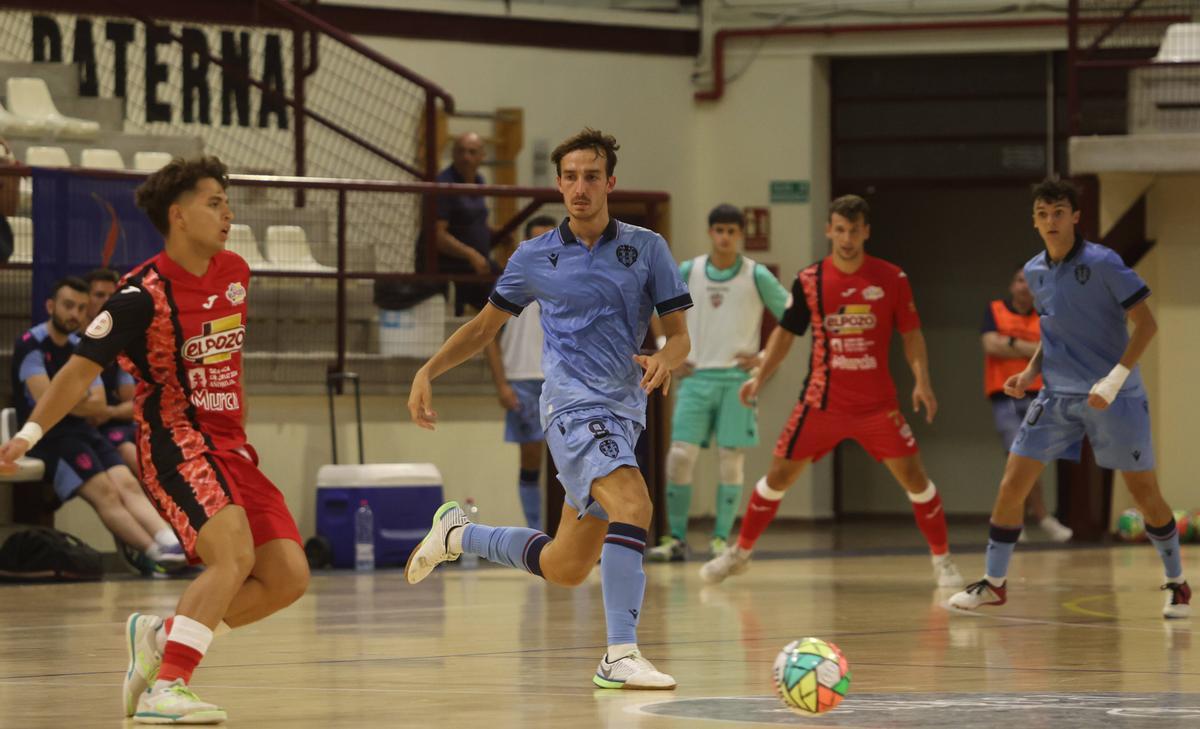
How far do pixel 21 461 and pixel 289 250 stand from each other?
8.54 feet

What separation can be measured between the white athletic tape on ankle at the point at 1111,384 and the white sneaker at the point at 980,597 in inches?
45.9

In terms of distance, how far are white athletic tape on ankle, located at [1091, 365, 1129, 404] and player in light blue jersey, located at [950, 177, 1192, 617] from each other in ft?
0.31

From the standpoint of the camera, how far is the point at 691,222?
18438mm

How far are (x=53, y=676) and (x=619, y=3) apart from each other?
41.6 ft

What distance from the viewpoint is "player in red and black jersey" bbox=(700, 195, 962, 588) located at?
33.6ft

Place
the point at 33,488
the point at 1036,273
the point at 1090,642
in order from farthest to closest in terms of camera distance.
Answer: the point at 33,488 < the point at 1036,273 < the point at 1090,642

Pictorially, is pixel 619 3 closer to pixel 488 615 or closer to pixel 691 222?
pixel 691 222

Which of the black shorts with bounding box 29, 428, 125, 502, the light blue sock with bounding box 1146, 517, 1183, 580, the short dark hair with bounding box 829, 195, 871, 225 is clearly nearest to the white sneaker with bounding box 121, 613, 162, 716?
the light blue sock with bounding box 1146, 517, 1183, 580

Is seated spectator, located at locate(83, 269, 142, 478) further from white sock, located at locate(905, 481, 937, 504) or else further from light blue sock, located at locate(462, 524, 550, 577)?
light blue sock, located at locate(462, 524, 550, 577)

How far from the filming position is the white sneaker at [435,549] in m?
7.09

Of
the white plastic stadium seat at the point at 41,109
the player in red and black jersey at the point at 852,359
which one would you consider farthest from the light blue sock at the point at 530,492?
the white plastic stadium seat at the point at 41,109

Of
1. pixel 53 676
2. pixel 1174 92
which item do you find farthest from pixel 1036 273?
pixel 1174 92

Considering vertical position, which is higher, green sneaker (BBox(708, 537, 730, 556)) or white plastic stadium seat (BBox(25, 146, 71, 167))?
white plastic stadium seat (BBox(25, 146, 71, 167))

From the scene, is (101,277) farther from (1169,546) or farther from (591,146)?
(1169,546)
